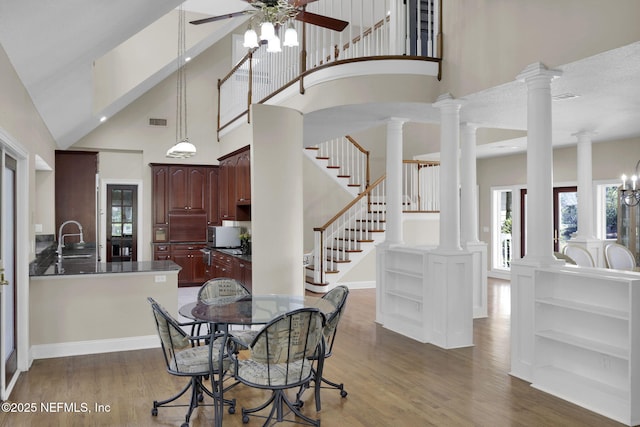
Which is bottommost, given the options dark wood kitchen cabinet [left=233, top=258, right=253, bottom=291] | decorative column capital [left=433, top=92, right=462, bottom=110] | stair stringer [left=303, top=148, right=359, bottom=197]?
dark wood kitchen cabinet [left=233, top=258, right=253, bottom=291]

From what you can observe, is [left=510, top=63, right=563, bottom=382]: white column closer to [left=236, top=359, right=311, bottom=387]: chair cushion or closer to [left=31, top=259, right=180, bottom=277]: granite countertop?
[left=236, top=359, right=311, bottom=387]: chair cushion

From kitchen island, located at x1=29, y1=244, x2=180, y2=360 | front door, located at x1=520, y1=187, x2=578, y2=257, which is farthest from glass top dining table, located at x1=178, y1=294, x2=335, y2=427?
front door, located at x1=520, y1=187, x2=578, y2=257

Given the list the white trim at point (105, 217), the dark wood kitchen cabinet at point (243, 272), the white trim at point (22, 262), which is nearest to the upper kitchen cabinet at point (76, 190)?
the white trim at point (105, 217)

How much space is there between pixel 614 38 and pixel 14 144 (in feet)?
15.3

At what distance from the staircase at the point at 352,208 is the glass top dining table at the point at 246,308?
4.56 m

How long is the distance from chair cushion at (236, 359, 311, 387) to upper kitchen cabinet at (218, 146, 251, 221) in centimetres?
399

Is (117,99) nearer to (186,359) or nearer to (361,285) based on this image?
(361,285)

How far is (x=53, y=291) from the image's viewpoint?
198 inches

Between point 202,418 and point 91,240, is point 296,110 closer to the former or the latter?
point 202,418

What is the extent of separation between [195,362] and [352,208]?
21.9ft

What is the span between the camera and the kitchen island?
4977 mm

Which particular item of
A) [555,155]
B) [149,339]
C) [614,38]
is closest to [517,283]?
[614,38]

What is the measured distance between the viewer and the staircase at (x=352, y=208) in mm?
9102

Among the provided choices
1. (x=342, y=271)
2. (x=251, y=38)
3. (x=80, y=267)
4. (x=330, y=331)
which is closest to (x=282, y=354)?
(x=330, y=331)
